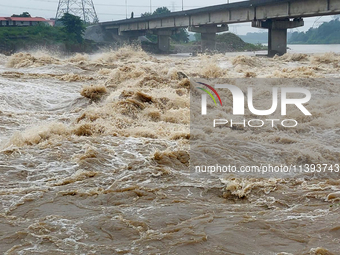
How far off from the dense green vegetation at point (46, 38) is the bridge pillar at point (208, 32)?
14.9 m

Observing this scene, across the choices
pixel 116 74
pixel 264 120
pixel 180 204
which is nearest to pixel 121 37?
pixel 116 74

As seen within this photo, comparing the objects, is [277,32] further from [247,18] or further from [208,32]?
[208,32]

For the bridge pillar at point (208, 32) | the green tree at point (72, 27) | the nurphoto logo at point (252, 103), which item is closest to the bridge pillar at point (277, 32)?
the bridge pillar at point (208, 32)

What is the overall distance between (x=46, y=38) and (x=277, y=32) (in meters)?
26.0

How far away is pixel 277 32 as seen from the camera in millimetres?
33375

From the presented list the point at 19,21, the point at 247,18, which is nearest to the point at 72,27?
the point at 19,21

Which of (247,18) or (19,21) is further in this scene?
(19,21)

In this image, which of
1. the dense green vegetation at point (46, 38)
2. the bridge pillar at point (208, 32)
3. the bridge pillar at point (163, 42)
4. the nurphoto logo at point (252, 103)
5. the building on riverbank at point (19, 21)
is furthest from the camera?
the building on riverbank at point (19, 21)

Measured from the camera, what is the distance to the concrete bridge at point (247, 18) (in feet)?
93.6

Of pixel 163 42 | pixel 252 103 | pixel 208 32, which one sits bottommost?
pixel 252 103

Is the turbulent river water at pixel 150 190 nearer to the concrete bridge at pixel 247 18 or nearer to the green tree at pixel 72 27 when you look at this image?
the concrete bridge at pixel 247 18

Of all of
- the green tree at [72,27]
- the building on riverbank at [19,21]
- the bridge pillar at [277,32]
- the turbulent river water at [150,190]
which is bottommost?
the turbulent river water at [150,190]

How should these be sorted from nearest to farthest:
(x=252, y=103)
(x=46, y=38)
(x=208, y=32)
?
1. (x=252, y=103)
2. (x=208, y=32)
3. (x=46, y=38)

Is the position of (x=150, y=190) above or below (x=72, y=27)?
below
